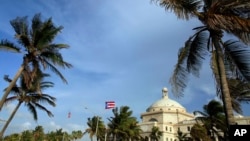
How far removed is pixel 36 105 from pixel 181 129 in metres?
84.9

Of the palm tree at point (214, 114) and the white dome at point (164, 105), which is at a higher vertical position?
the white dome at point (164, 105)

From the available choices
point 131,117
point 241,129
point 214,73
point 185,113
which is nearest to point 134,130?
point 131,117

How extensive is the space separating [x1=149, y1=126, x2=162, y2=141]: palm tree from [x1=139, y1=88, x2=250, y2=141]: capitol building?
4730mm

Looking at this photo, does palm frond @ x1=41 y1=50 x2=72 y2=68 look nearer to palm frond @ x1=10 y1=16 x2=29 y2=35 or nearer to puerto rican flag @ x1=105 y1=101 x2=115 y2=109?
palm frond @ x1=10 y1=16 x2=29 y2=35

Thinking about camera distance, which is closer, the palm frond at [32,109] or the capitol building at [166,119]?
the palm frond at [32,109]

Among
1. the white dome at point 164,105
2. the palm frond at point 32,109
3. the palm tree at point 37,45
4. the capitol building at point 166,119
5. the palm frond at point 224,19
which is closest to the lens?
the palm frond at point 224,19

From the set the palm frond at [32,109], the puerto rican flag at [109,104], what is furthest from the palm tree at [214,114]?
the palm frond at [32,109]

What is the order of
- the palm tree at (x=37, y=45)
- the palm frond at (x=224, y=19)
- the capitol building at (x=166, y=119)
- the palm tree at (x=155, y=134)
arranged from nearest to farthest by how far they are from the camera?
the palm frond at (x=224, y=19) < the palm tree at (x=37, y=45) < the palm tree at (x=155, y=134) < the capitol building at (x=166, y=119)

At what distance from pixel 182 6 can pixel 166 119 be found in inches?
4201

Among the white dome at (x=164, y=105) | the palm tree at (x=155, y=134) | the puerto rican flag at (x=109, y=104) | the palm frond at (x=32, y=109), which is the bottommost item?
the palm tree at (x=155, y=134)

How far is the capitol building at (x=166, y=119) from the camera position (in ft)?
345

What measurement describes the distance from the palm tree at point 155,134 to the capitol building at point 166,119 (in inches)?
186

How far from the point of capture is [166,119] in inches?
4407

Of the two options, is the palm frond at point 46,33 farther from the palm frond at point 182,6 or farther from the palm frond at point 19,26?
the palm frond at point 182,6
